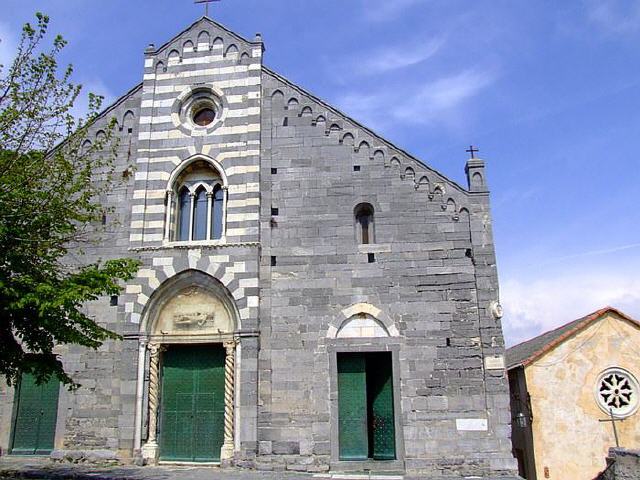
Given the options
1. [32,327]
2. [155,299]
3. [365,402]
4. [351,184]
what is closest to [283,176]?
[351,184]

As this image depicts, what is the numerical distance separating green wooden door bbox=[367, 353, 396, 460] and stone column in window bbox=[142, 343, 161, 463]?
4999mm

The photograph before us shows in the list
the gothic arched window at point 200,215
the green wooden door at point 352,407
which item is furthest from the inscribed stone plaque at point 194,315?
the green wooden door at point 352,407

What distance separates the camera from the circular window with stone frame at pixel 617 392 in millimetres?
15961

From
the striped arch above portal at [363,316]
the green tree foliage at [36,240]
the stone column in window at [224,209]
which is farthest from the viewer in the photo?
the stone column in window at [224,209]

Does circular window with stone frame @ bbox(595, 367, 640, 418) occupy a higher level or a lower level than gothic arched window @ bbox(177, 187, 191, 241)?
lower

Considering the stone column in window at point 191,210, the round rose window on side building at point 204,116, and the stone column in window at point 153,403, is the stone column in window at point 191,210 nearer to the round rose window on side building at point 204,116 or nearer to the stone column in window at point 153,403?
the round rose window on side building at point 204,116

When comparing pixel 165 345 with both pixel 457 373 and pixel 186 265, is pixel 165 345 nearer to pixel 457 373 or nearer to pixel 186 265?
pixel 186 265

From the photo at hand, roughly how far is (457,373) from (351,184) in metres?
5.17

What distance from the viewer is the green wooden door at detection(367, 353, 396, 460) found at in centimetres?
1338

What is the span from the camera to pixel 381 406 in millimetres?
13719

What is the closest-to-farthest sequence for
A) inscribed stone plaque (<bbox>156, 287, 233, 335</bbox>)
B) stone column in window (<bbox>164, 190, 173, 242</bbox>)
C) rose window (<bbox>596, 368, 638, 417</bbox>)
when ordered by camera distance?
inscribed stone plaque (<bbox>156, 287, 233, 335</bbox>) → stone column in window (<bbox>164, 190, 173, 242</bbox>) → rose window (<bbox>596, 368, 638, 417</bbox>)

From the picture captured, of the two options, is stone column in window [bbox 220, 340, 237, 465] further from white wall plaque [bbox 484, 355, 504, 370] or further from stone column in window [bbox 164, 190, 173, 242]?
white wall plaque [bbox 484, 355, 504, 370]

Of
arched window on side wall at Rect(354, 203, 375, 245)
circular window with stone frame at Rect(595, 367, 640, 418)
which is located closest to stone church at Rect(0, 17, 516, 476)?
arched window on side wall at Rect(354, 203, 375, 245)

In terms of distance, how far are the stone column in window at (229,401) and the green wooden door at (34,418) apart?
4.19m
